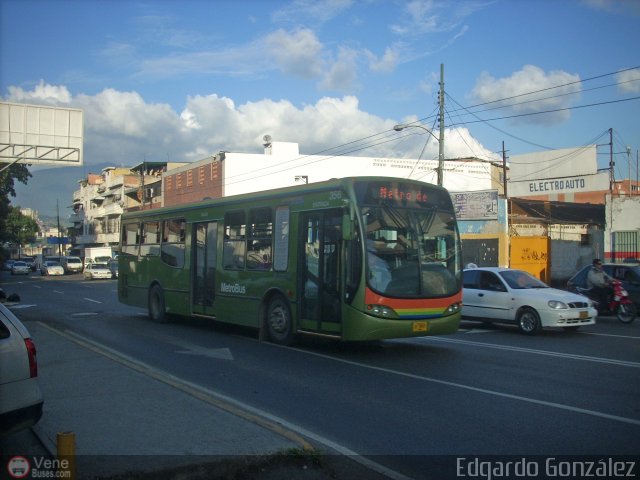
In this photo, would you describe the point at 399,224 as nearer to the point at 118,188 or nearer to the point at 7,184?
the point at 7,184

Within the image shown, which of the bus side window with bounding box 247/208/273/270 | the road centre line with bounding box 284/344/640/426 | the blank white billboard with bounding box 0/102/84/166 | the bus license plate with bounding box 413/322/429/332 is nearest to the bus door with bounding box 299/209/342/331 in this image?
the road centre line with bounding box 284/344/640/426

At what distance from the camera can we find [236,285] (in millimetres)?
13781

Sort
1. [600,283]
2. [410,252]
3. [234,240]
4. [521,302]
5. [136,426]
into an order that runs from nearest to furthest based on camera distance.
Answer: [136,426] → [410,252] → [234,240] → [521,302] → [600,283]

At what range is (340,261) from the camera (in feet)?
35.9

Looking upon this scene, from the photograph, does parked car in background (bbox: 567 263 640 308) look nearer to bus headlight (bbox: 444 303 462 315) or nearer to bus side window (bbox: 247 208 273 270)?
bus headlight (bbox: 444 303 462 315)

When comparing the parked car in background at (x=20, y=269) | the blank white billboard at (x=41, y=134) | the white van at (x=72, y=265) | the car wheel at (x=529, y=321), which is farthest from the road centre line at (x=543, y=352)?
the white van at (x=72, y=265)

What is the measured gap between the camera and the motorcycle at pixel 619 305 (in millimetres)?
17234

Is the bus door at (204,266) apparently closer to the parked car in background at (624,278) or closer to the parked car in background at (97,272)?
the parked car in background at (624,278)

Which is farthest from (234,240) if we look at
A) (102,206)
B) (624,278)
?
(102,206)

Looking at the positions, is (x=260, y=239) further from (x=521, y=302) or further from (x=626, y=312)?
(x=626, y=312)

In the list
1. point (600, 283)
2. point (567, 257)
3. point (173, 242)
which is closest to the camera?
point (173, 242)

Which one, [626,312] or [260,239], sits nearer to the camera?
[260,239]

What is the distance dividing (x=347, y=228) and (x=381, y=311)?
1.53 metres

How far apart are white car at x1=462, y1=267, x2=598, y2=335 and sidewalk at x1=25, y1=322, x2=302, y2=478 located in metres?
9.45
